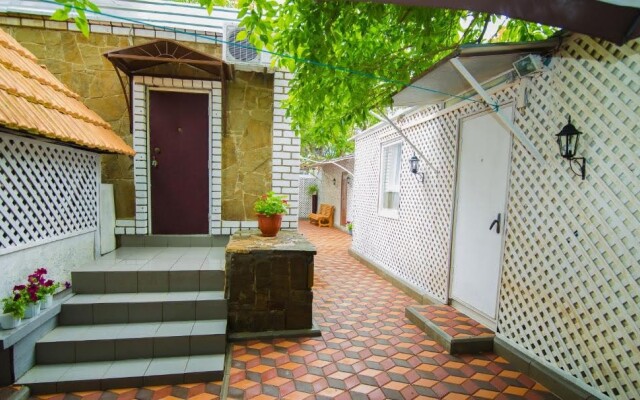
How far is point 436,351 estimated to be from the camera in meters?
3.36

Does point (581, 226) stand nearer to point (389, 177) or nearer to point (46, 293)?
point (389, 177)

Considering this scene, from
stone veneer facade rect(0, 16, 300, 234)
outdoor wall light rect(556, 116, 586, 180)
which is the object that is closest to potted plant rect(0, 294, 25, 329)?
stone veneer facade rect(0, 16, 300, 234)

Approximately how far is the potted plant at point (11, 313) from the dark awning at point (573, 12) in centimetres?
332

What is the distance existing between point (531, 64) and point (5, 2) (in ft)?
22.0

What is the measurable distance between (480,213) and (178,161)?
169 inches

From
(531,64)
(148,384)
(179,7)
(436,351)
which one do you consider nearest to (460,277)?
(436,351)

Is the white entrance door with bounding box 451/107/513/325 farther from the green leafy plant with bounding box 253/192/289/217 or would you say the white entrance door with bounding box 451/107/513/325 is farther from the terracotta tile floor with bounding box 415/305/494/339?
the green leafy plant with bounding box 253/192/289/217

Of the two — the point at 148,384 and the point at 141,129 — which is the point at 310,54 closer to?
the point at 141,129

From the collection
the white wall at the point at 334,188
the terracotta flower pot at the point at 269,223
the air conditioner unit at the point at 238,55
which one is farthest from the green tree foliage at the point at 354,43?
the white wall at the point at 334,188

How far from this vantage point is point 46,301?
289cm

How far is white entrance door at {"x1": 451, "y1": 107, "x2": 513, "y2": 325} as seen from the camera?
3.52m

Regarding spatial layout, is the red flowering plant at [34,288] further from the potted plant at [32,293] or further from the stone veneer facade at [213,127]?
the stone veneer facade at [213,127]

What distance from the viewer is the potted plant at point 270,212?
4074mm

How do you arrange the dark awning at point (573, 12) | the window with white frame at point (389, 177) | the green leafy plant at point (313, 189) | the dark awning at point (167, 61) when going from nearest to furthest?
the dark awning at point (573, 12)
the dark awning at point (167, 61)
the window with white frame at point (389, 177)
the green leafy plant at point (313, 189)
